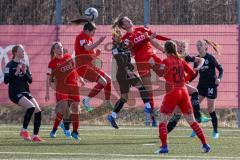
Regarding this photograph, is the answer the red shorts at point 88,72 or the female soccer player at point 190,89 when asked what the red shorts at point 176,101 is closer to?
the female soccer player at point 190,89

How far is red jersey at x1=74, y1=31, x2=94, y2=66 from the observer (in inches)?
685

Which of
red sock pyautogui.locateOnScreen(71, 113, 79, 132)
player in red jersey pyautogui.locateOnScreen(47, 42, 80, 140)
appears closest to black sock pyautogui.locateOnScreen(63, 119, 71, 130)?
player in red jersey pyautogui.locateOnScreen(47, 42, 80, 140)

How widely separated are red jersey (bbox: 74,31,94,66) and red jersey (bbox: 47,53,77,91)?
0.21 m

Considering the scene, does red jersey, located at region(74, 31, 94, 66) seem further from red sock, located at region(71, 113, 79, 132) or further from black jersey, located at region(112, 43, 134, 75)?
black jersey, located at region(112, 43, 134, 75)

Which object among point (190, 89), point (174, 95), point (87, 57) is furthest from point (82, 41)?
point (174, 95)

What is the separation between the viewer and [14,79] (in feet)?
54.3

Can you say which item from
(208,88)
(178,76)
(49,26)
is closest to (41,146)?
(178,76)

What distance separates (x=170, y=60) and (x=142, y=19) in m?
9.88

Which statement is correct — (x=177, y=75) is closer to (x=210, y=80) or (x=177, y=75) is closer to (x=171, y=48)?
(x=171, y=48)

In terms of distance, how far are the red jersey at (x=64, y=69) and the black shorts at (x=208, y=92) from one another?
280 centimetres

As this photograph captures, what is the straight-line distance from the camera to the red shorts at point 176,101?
1436 cm

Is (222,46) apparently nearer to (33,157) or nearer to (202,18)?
(202,18)

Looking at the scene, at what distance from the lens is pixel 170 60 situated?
1447 cm

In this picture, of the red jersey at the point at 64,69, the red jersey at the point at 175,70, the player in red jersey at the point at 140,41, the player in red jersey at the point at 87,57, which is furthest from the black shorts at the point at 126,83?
the red jersey at the point at 175,70
